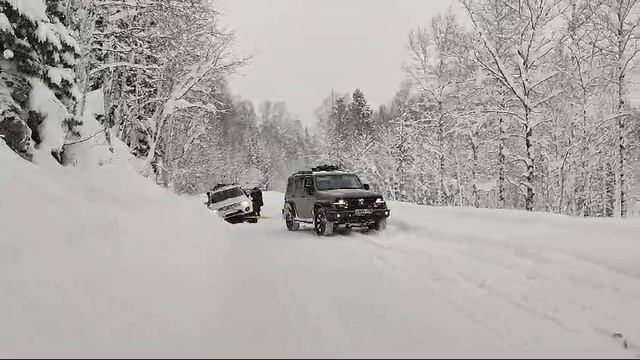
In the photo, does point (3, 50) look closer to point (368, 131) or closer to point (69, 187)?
point (69, 187)

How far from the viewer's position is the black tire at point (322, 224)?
14555 mm

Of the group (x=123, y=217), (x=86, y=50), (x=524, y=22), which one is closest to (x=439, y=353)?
(x=123, y=217)

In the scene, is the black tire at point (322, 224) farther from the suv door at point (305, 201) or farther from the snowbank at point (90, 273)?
the snowbank at point (90, 273)

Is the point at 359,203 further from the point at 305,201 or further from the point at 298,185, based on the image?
the point at 298,185

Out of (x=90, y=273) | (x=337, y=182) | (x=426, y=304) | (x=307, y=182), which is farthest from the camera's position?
(x=307, y=182)

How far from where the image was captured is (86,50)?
566 inches

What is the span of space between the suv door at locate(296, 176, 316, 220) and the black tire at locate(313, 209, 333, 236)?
0.54m

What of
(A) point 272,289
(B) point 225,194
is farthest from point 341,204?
(B) point 225,194

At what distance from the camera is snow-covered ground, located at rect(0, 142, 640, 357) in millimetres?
4723

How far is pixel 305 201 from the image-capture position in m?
16.3

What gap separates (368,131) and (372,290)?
5635 cm

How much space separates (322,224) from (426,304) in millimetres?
8687

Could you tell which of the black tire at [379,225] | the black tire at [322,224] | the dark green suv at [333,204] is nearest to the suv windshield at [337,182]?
the dark green suv at [333,204]

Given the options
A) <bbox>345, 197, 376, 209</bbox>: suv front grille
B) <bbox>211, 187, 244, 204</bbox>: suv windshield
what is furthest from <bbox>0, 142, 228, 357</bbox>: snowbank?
<bbox>211, 187, 244, 204</bbox>: suv windshield
